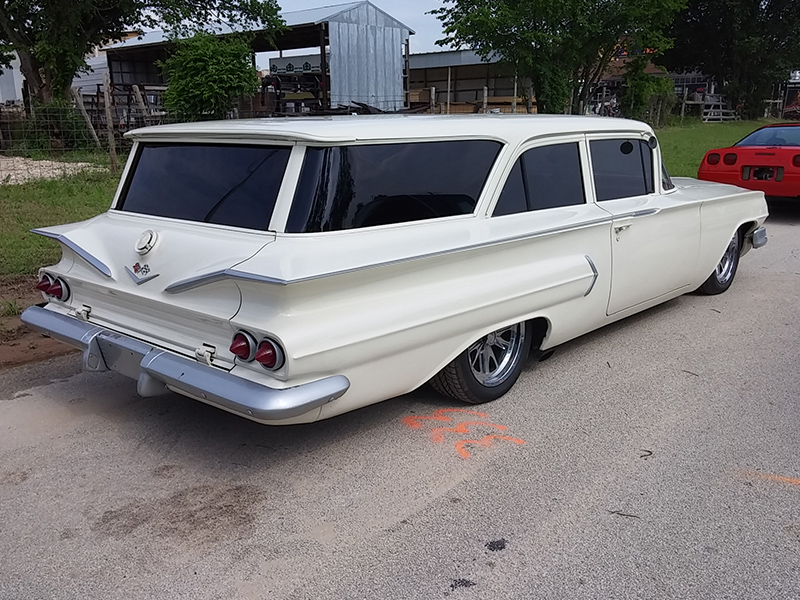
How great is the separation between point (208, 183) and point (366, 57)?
1998 centimetres

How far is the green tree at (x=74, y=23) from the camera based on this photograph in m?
17.1

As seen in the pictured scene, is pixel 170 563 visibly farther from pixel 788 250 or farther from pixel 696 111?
pixel 696 111

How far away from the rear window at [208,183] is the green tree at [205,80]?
976cm

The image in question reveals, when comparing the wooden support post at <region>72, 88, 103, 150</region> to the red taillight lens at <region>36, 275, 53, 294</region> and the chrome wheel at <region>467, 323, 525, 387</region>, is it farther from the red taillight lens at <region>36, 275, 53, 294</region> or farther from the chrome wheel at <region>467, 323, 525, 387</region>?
the chrome wheel at <region>467, 323, 525, 387</region>

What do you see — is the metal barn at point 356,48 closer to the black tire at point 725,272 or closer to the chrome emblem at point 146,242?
the black tire at point 725,272

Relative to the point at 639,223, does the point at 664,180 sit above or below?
above

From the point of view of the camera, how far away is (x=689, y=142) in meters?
22.1

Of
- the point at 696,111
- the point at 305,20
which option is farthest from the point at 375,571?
the point at 696,111

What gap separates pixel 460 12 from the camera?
18297 millimetres

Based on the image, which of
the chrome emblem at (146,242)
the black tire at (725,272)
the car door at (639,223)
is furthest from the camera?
the black tire at (725,272)

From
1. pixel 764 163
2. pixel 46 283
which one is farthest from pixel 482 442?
pixel 764 163

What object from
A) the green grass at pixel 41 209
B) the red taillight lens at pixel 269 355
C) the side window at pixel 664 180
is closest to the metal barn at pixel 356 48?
the green grass at pixel 41 209

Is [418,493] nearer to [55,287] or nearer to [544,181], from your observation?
[544,181]

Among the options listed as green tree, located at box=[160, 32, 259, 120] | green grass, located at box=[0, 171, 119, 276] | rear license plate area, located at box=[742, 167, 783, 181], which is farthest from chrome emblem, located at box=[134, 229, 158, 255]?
green tree, located at box=[160, 32, 259, 120]
